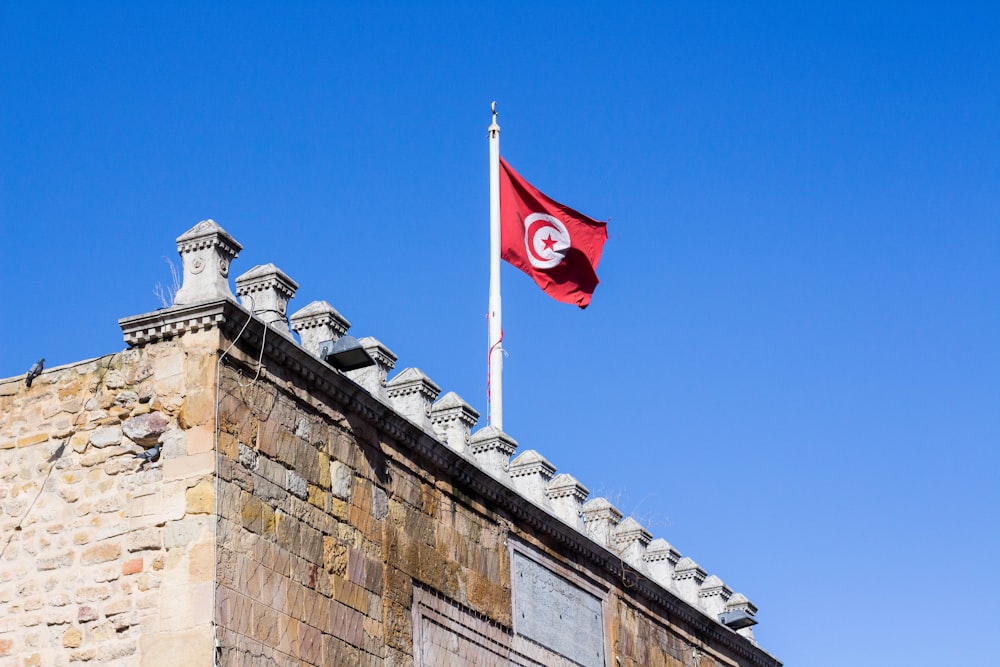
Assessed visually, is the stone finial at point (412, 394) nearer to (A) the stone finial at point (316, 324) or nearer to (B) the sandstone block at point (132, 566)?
(A) the stone finial at point (316, 324)

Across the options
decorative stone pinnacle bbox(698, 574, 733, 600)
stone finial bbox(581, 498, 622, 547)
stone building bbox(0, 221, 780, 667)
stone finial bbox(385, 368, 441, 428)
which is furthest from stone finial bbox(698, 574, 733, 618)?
stone finial bbox(385, 368, 441, 428)

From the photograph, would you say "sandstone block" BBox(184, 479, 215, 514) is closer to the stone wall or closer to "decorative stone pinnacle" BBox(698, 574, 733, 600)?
the stone wall

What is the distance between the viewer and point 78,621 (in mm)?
10742

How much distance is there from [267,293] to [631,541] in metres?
5.99

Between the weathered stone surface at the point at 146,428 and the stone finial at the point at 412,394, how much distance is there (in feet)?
8.31

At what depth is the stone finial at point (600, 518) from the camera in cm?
1580

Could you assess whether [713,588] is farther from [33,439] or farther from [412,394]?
[33,439]

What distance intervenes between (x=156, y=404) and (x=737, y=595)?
963 centimetres

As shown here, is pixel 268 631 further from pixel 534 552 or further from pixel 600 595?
pixel 600 595

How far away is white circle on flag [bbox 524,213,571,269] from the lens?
57.1 ft

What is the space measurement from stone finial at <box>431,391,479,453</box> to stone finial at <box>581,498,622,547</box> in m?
2.38

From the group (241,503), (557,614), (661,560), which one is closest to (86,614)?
(241,503)

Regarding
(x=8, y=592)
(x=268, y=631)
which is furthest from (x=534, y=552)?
(x=8, y=592)

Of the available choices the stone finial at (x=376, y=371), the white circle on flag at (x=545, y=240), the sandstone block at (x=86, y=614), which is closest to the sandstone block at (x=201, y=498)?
the sandstone block at (x=86, y=614)
